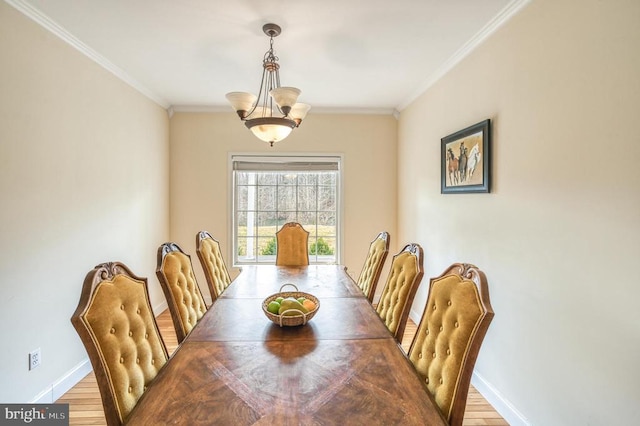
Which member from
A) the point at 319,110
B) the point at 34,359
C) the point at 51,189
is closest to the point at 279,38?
the point at 319,110

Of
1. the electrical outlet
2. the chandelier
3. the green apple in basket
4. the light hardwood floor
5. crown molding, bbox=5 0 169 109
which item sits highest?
crown molding, bbox=5 0 169 109

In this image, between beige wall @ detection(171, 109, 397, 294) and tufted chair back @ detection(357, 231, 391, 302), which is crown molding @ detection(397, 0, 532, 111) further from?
tufted chair back @ detection(357, 231, 391, 302)

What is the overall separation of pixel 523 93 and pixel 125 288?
2.32 m

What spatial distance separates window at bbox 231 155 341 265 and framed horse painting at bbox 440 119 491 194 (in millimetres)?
1655

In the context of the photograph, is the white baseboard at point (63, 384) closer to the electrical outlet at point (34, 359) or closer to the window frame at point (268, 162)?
the electrical outlet at point (34, 359)

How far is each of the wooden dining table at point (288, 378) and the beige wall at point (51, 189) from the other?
50.9 inches

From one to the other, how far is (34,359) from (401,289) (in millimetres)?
2372

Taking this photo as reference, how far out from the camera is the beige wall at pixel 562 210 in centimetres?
132

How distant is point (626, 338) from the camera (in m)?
1.31

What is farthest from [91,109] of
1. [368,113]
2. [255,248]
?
[368,113]

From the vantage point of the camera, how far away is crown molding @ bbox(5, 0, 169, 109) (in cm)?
195

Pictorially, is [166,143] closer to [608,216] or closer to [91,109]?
[91,109]

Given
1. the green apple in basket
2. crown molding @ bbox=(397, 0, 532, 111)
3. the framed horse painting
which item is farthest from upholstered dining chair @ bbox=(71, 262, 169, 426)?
crown molding @ bbox=(397, 0, 532, 111)

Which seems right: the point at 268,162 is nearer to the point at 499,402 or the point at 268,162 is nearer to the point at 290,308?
the point at 290,308
